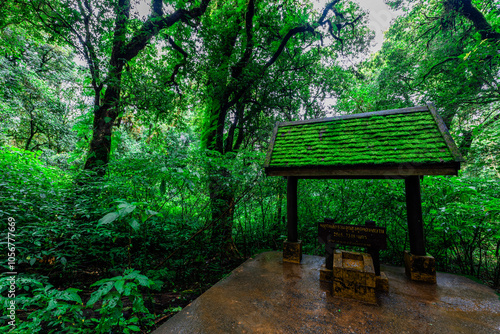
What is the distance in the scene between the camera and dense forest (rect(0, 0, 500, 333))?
10.8 ft

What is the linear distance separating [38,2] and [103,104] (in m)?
2.48

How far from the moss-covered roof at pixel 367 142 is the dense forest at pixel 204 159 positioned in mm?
1319

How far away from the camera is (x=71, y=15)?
4668 mm

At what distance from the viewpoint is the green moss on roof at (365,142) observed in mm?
3428

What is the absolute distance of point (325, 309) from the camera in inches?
109

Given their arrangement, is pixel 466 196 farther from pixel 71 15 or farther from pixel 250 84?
pixel 71 15

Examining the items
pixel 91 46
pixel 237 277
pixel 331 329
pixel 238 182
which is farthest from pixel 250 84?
pixel 331 329

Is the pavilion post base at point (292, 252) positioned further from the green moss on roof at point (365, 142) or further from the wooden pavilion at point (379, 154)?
the green moss on roof at point (365, 142)

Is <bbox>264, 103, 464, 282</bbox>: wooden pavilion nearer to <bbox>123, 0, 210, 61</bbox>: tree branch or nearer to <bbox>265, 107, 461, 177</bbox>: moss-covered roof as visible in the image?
<bbox>265, 107, 461, 177</bbox>: moss-covered roof

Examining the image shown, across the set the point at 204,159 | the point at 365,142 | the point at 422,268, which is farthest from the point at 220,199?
the point at 422,268

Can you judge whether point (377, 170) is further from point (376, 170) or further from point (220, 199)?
point (220, 199)

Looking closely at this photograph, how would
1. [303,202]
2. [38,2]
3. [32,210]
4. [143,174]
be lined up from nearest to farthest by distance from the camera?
[32,210] → [143,174] → [38,2] → [303,202]

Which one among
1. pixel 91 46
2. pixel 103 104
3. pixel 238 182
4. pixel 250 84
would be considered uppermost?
pixel 250 84

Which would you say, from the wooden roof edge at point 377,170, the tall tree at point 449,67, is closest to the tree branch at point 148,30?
the wooden roof edge at point 377,170
